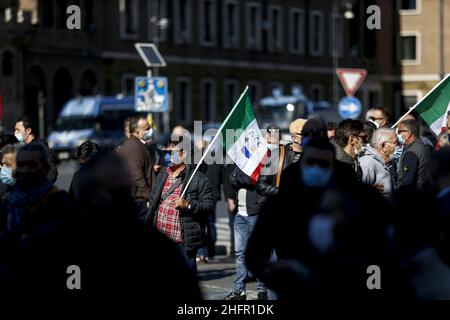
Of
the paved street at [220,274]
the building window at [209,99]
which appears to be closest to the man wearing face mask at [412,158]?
the paved street at [220,274]

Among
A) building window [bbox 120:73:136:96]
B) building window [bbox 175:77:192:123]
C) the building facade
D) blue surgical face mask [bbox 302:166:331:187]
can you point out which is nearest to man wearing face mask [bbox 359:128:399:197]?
blue surgical face mask [bbox 302:166:331:187]

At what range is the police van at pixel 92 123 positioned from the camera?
5100 centimetres

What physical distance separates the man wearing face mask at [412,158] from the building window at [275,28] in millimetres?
55775

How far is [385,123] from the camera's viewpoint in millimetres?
15297

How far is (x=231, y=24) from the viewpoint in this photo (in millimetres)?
66938

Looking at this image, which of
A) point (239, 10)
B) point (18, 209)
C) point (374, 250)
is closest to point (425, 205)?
point (374, 250)

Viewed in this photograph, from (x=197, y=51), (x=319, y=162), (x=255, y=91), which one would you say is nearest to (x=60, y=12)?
(x=197, y=51)

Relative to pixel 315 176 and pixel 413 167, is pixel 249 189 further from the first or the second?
pixel 315 176

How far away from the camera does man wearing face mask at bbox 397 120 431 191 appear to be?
1260cm

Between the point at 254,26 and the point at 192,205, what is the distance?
56309 millimetres

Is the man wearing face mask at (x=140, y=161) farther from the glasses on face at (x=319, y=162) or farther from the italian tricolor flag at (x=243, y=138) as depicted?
the glasses on face at (x=319, y=162)

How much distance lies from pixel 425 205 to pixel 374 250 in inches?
19.8

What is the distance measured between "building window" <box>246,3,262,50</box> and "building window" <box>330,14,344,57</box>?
243 inches
